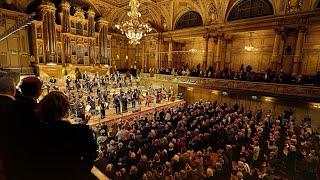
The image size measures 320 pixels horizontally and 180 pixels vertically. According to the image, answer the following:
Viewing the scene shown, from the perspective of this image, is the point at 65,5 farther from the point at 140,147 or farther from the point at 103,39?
the point at 140,147

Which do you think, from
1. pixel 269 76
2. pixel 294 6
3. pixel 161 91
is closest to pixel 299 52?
pixel 269 76

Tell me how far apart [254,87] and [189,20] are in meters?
11.3

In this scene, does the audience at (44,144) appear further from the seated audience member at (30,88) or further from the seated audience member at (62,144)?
the seated audience member at (30,88)

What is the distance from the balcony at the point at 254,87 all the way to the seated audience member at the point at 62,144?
14.5 metres

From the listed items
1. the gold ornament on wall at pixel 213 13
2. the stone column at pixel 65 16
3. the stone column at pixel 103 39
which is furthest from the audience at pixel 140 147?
the stone column at pixel 65 16

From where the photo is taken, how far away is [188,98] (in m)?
19.8

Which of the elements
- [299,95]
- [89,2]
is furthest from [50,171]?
[89,2]

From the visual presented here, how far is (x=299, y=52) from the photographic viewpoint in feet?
47.7

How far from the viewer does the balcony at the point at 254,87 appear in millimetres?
12273

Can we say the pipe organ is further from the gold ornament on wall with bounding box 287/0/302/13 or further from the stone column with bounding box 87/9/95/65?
the gold ornament on wall with bounding box 287/0/302/13

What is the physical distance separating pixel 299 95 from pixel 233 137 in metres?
6.95

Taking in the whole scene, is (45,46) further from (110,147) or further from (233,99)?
(233,99)

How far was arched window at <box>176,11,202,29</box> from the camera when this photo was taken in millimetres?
21147

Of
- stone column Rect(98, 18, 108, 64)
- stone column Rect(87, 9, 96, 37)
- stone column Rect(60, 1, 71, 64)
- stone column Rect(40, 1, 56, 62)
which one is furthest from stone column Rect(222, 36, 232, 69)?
stone column Rect(40, 1, 56, 62)
